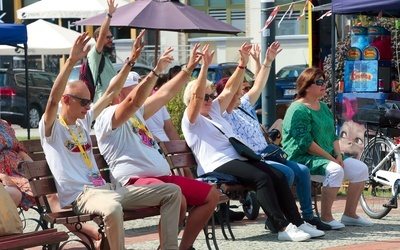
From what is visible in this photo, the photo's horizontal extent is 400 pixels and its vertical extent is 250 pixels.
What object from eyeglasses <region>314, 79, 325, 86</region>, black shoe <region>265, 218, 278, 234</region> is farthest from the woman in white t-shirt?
eyeglasses <region>314, 79, 325, 86</region>

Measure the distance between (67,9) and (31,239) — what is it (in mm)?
16693

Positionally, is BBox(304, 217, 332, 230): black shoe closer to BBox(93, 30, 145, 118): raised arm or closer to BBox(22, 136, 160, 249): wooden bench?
BBox(22, 136, 160, 249): wooden bench

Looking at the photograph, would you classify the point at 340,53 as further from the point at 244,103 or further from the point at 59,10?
the point at 59,10

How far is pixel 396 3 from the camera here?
1173 centimetres

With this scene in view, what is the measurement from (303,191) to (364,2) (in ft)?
10.3

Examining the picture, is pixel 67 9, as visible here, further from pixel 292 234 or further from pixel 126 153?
pixel 126 153

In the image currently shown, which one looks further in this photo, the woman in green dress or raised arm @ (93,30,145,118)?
the woman in green dress

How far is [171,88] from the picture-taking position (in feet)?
27.5

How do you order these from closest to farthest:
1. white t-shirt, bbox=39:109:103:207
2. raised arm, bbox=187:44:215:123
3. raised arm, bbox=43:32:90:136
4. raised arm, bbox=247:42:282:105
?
raised arm, bbox=43:32:90:136 → white t-shirt, bbox=39:109:103:207 → raised arm, bbox=187:44:215:123 → raised arm, bbox=247:42:282:105

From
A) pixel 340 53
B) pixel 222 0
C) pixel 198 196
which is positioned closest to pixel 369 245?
pixel 198 196

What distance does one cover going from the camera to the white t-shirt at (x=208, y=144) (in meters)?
9.19

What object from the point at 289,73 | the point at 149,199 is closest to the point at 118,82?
the point at 149,199

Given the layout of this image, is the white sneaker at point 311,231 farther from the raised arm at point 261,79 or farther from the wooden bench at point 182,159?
the raised arm at point 261,79

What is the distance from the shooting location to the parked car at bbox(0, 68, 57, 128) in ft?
91.5
